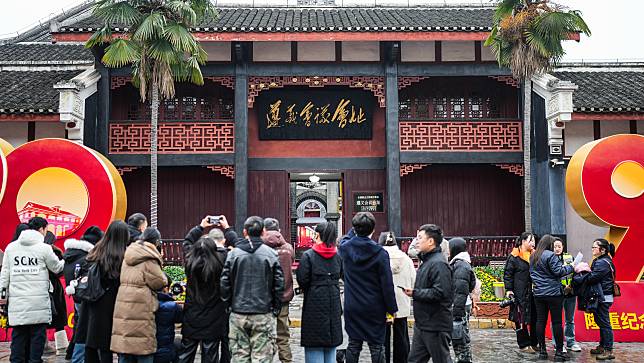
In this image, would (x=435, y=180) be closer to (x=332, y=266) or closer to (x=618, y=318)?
(x=618, y=318)

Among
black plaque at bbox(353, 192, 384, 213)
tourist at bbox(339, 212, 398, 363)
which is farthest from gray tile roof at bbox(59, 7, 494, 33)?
tourist at bbox(339, 212, 398, 363)

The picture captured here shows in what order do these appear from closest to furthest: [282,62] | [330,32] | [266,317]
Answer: [266,317], [330,32], [282,62]

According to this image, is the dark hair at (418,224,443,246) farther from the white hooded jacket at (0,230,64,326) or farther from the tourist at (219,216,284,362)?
the white hooded jacket at (0,230,64,326)

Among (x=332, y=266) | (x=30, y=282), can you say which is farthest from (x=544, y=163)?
(x=30, y=282)

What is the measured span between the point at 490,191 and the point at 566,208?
89.3 inches

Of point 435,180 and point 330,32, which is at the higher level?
point 330,32

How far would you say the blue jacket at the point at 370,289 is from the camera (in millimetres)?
6652

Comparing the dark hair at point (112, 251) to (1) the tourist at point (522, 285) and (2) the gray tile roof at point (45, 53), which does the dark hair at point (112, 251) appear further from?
(2) the gray tile roof at point (45, 53)

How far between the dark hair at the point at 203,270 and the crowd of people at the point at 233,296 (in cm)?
1

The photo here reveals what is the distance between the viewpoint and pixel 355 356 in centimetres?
681

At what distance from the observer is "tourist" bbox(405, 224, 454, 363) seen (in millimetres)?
6145

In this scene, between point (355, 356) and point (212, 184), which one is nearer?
point (355, 356)

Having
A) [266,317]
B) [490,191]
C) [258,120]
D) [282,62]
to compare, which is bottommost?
[266,317]

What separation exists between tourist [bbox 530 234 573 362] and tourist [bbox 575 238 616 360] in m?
0.50
